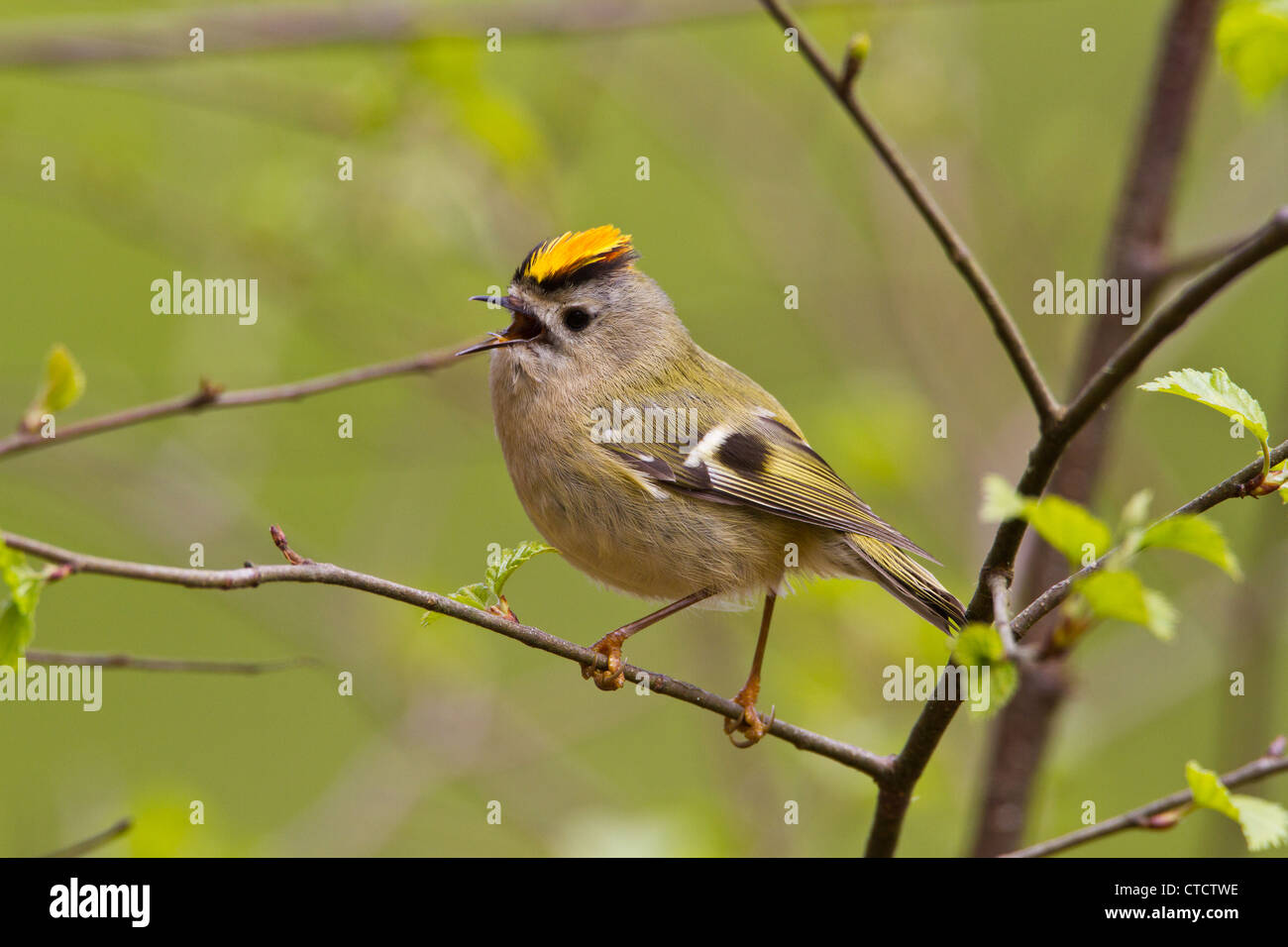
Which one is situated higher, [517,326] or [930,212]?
[517,326]

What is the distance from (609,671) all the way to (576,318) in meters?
1.05

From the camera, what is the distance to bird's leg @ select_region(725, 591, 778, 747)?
7.72 feet

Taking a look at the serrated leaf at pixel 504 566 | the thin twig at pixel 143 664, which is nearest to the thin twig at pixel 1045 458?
the serrated leaf at pixel 504 566

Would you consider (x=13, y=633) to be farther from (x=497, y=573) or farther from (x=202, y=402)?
(x=202, y=402)

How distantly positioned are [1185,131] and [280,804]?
5.08 m

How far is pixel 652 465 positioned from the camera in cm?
267

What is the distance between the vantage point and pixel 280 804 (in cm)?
620

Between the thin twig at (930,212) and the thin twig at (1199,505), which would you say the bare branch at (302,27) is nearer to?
the thin twig at (930,212)

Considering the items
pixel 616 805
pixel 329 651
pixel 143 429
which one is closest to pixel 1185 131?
pixel 616 805

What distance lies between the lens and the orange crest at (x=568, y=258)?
9.48ft

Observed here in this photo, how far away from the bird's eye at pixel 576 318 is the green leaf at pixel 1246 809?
173cm

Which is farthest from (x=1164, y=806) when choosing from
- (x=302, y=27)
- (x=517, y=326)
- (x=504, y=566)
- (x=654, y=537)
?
(x=302, y=27)

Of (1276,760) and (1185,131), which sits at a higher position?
(1185,131)

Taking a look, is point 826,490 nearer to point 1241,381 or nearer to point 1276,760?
point 1276,760
